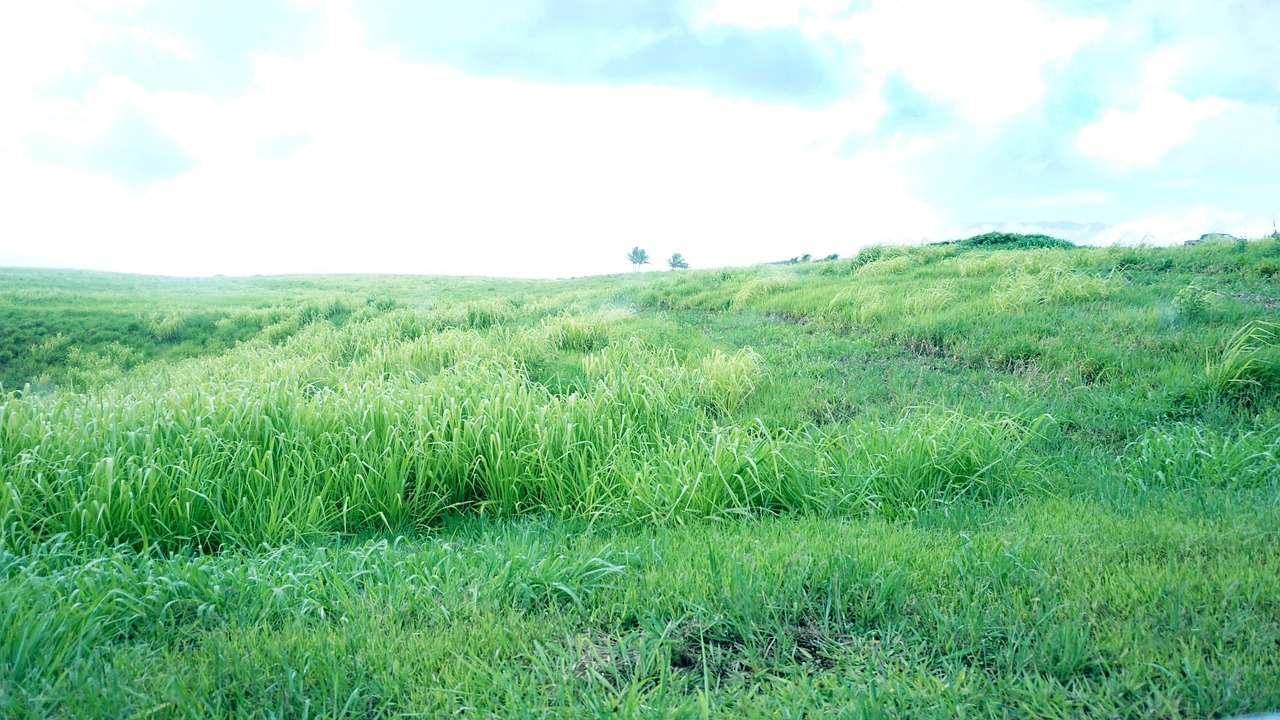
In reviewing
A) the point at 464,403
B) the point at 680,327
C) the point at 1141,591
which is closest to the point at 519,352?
the point at 464,403

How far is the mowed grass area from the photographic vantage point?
68.4 inches

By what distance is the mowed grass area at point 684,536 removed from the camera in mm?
1737

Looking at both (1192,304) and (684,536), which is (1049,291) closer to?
(1192,304)

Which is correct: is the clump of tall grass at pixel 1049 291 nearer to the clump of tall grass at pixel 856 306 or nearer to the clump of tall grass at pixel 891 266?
the clump of tall grass at pixel 856 306

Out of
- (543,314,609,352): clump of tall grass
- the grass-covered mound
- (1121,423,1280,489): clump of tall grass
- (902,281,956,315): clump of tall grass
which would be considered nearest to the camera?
(1121,423,1280,489): clump of tall grass

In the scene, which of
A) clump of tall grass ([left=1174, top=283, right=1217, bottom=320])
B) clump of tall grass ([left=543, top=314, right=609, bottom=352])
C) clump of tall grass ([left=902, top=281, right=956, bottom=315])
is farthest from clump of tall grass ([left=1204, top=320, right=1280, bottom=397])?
clump of tall grass ([left=543, top=314, right=609, bottom=352])

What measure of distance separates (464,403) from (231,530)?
1.46 meters

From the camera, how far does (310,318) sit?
13227mm

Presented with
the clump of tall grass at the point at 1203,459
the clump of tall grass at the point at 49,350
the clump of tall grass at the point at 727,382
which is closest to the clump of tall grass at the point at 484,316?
the clump of tall grass at the point at 49,350

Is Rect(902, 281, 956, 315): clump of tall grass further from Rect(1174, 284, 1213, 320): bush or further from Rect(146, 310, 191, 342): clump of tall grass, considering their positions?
Rect(146, 310, 191, 342): clump of tall grass

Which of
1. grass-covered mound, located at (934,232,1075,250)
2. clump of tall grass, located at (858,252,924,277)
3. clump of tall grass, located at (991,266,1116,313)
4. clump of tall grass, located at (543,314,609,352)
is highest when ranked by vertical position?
grass-covered mound, located at (934,232,1075,250)

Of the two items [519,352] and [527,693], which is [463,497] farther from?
[519,352]

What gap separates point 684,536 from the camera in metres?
2.81

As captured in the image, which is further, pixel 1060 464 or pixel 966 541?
pixel 1060 464
